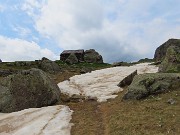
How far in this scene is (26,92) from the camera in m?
39.6

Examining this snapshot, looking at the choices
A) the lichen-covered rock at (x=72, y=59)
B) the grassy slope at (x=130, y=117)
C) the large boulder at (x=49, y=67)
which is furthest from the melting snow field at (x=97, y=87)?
the lichen-covered rock at (x=72, y=59)

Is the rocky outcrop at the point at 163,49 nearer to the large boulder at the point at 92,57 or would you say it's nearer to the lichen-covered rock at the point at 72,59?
the large boulder at the point at 92,57

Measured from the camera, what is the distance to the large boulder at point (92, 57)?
377ft

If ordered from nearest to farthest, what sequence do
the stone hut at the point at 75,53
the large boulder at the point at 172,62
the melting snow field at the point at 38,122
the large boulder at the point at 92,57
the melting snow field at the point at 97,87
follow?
1. the melting snow field at the point at 38,122
2. the melting snow field at the point at 97,87
3. the large boulder at the point at 172,62
4. the large boulder at the point at 92,57
5. the stone hut at the point at 75,53

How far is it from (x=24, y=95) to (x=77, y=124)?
1152 centimetres

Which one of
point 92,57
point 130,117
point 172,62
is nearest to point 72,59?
point 92,57

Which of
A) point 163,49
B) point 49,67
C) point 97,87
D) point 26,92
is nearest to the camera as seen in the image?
point 26,92

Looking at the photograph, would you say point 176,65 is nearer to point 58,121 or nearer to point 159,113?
point 159,113

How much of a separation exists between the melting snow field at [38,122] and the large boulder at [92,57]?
7846 cm

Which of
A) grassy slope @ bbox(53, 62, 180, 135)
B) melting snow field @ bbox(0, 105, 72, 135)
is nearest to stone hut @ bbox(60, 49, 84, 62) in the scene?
grassy slope @ bbox(53, 62, 180, 135)

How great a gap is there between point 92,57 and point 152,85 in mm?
79647

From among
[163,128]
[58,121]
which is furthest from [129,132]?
[58,121]

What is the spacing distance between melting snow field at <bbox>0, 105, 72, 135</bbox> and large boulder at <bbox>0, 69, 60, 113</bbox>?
2.22 metres

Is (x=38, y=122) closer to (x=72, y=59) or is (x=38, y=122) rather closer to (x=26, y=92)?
(x=26, y=92)
